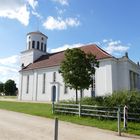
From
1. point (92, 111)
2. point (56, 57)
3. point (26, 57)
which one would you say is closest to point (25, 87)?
point (26, 57)

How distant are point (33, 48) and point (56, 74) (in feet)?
41.8

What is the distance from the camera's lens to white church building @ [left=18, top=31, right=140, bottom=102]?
40.4 metres

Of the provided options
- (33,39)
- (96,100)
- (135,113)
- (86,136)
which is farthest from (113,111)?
(33,39)

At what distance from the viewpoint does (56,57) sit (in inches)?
2000

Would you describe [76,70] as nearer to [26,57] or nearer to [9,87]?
[26,57]

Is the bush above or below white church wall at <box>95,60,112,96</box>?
below

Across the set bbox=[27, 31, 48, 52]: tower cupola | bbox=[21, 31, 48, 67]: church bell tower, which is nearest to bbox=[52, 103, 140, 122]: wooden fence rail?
bbox=[21, 31, 48, 67]: church bell tower

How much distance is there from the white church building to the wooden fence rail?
36.6 ft

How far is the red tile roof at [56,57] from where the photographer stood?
41750mm

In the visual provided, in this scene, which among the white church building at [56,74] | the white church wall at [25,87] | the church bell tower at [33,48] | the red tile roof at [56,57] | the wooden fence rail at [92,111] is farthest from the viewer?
the church bell tower at [33,48]

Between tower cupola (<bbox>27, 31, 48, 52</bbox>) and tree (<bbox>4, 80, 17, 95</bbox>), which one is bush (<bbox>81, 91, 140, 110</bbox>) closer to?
tower cupola (<bbox>27, 31, 48, 52</bbox>)

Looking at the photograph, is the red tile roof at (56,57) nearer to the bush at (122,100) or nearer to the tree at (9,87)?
the bush at (122,100)

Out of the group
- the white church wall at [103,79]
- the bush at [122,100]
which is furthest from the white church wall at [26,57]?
the bush at [122,100]

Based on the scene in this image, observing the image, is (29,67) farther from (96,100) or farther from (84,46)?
(96,100)
